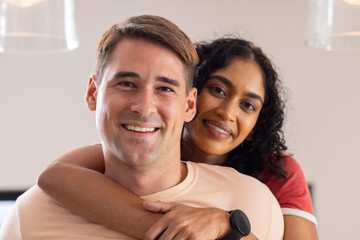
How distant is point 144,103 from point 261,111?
0.84 metres

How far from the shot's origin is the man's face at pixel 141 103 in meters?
1.38

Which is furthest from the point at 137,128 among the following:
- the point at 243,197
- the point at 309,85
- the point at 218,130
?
the point at 309,85

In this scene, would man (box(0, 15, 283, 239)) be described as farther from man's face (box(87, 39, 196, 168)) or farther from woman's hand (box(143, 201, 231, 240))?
woman's hand (box(143, 201, 231, 240))

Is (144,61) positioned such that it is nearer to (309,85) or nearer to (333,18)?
(333,18)

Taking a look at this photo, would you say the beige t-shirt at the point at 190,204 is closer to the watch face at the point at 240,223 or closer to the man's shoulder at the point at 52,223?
the man's shoulder at the point at 52,223

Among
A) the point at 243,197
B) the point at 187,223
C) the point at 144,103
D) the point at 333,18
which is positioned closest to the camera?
the point at 187,223

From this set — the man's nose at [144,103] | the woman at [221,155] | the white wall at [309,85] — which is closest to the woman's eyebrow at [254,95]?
the woman at [221,155]

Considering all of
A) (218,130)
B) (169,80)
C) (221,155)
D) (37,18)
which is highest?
(37,18)

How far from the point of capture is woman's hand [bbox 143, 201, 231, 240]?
1.25m

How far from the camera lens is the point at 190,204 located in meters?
1.45

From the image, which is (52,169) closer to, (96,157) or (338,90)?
(96,157)

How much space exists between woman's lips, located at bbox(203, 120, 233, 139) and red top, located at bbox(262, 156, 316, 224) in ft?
0.77

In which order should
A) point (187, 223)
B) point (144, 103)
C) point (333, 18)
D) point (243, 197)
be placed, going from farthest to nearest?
point (333, 18) → point (243, 197) → point (144, 103) → point (187, 223)

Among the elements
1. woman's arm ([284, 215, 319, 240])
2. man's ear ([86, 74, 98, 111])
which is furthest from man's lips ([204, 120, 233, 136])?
man's ear ([86, 74, 98, 111])
